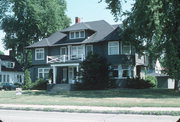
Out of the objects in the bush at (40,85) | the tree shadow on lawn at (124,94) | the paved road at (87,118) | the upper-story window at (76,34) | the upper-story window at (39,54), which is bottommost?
the paved road at (87,118)

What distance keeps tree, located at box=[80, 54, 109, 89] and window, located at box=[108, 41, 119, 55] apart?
243cm

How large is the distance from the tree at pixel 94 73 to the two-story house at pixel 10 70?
106ft

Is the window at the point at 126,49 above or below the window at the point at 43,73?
above

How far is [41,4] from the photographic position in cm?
6775

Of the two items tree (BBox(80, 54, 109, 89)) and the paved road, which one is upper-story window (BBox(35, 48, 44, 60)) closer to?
tree (BBox(80, 54, 109, 89))

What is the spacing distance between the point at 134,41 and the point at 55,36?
18.7 metres

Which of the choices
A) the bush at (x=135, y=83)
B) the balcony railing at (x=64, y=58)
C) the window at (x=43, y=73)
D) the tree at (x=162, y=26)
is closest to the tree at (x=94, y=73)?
the bush at (x=135, y=83)

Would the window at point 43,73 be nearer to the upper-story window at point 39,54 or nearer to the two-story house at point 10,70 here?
the upper-story window at point 39,54

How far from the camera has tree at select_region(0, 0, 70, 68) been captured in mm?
65188

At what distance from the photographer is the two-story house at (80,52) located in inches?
1740

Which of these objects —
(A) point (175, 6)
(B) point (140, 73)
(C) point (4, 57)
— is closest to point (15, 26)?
(C) point (4, 57)

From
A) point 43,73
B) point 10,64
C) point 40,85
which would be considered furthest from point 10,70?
point 40,85

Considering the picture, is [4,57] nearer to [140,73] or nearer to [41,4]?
[41,4]

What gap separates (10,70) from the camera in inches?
2857
